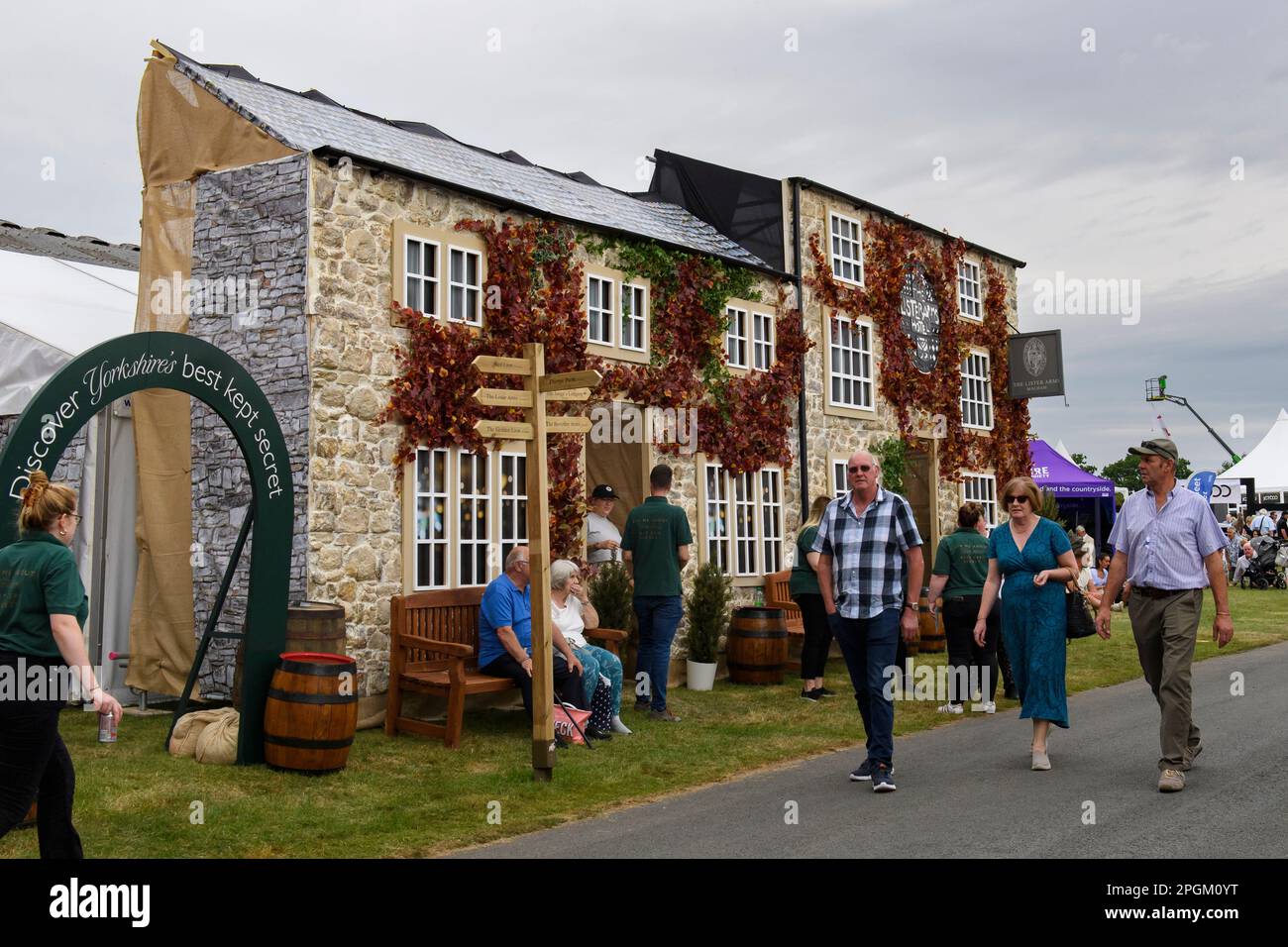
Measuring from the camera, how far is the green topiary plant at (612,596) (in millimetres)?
12023

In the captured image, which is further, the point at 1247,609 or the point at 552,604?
the point at 1247,609

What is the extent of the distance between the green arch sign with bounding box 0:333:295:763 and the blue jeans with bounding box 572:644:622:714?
7.76 ft

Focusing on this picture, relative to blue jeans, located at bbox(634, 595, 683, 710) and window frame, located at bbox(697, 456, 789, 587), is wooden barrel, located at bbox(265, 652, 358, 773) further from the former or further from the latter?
window frame, located at bbox(697, 456, 789, 587)

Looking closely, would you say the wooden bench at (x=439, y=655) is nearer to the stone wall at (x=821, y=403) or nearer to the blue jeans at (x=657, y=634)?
the blue jeans at (x=657, y=634)

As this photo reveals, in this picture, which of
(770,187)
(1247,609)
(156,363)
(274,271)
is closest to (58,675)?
(156,363)

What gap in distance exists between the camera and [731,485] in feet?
47.0

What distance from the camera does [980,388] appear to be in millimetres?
19875

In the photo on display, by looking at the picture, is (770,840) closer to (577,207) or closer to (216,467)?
(216,467)

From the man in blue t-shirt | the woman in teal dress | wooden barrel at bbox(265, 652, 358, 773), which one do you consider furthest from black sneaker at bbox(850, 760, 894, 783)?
wooden barrel at bbox(265, 652, 358, 773)

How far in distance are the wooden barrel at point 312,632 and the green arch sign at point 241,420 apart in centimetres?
28

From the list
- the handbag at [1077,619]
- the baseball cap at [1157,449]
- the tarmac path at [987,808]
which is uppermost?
the baseball cap at [1157,449]

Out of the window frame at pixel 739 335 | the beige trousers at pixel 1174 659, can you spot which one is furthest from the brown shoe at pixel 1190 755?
the window frame at pixel 739 335

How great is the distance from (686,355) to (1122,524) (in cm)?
678
